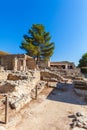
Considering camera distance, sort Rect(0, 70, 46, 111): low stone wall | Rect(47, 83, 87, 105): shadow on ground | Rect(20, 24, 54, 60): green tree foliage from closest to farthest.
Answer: Rect(0, 70, 46, 111): low stone wall, Rect(47, 83, 87, 105): shadow on ground, Rect(20, 24, 54, 60): green tree foliage

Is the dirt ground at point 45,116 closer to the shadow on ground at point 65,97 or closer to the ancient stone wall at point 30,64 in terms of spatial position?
the shadow on ground at point 65,97

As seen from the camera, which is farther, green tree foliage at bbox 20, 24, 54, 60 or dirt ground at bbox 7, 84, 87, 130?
green tree foliage at bbox 20, 24, 54, 60

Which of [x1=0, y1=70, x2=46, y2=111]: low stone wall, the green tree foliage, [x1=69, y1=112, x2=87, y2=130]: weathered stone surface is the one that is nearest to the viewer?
[x1=69, y1=112, x2=87, y2=130]: weathered stone surface

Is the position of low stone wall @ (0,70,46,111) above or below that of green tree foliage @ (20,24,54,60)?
below

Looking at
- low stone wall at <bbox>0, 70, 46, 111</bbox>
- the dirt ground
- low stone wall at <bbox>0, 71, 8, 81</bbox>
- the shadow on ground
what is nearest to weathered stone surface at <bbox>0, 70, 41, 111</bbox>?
low stone wall at <bbox>0, 70, 46, 111</bbox>

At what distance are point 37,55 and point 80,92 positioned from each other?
20454 millimetres

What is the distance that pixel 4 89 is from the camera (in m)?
Answer: 12.1

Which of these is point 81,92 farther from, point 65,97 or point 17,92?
point 17,92

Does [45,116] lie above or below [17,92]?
below

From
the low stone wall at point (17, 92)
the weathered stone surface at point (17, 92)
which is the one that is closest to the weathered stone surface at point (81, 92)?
the low stone wall at point (17, 92)

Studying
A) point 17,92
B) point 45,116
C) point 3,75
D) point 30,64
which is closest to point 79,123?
point 45,116

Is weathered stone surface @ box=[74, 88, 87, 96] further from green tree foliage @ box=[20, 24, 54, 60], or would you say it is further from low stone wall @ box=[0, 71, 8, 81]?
green tree foliage @ box=[20, 24, 54, 60]

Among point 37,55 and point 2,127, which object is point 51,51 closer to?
point 37,55

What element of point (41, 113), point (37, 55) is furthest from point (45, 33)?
point (41, 113)
